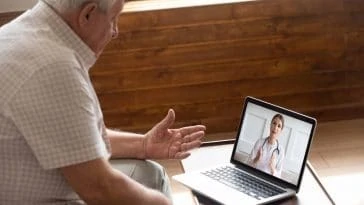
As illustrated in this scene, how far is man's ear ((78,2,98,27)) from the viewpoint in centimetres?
133

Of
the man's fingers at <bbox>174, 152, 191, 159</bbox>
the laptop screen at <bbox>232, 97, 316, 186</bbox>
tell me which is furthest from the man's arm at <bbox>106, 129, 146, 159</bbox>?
the laptop screen at <bbox>232, 97, 316, 186</bbox>

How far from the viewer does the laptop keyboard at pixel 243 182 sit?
5.43 ft

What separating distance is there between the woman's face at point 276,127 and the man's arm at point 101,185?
0.44 m

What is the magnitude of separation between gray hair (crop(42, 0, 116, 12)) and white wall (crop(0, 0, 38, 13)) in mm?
1185

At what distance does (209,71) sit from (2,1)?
0.87 m

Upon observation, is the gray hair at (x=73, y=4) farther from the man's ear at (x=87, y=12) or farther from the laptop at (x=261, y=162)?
the laptop at (x=261, y=162)

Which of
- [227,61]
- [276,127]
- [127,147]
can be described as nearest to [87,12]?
[127,147]

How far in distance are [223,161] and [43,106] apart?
71 cm

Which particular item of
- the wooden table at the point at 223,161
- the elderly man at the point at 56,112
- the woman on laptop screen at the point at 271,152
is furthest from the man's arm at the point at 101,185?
the woman on laptop screen at the point at 271,152

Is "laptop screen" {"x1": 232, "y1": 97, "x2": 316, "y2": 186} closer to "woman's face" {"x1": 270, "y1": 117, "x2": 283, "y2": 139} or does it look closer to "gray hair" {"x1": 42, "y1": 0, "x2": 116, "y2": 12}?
"woman's face" {"x1": 270, "y1": 117, "x2": 283, "y2": 139}

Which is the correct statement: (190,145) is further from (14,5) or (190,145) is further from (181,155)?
(14,5)

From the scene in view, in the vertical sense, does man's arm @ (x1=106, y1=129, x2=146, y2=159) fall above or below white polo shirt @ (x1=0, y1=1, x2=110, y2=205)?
below

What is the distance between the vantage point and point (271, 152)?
1.73 meters

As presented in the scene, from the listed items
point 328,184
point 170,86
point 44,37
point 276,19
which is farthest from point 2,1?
point 328,184
